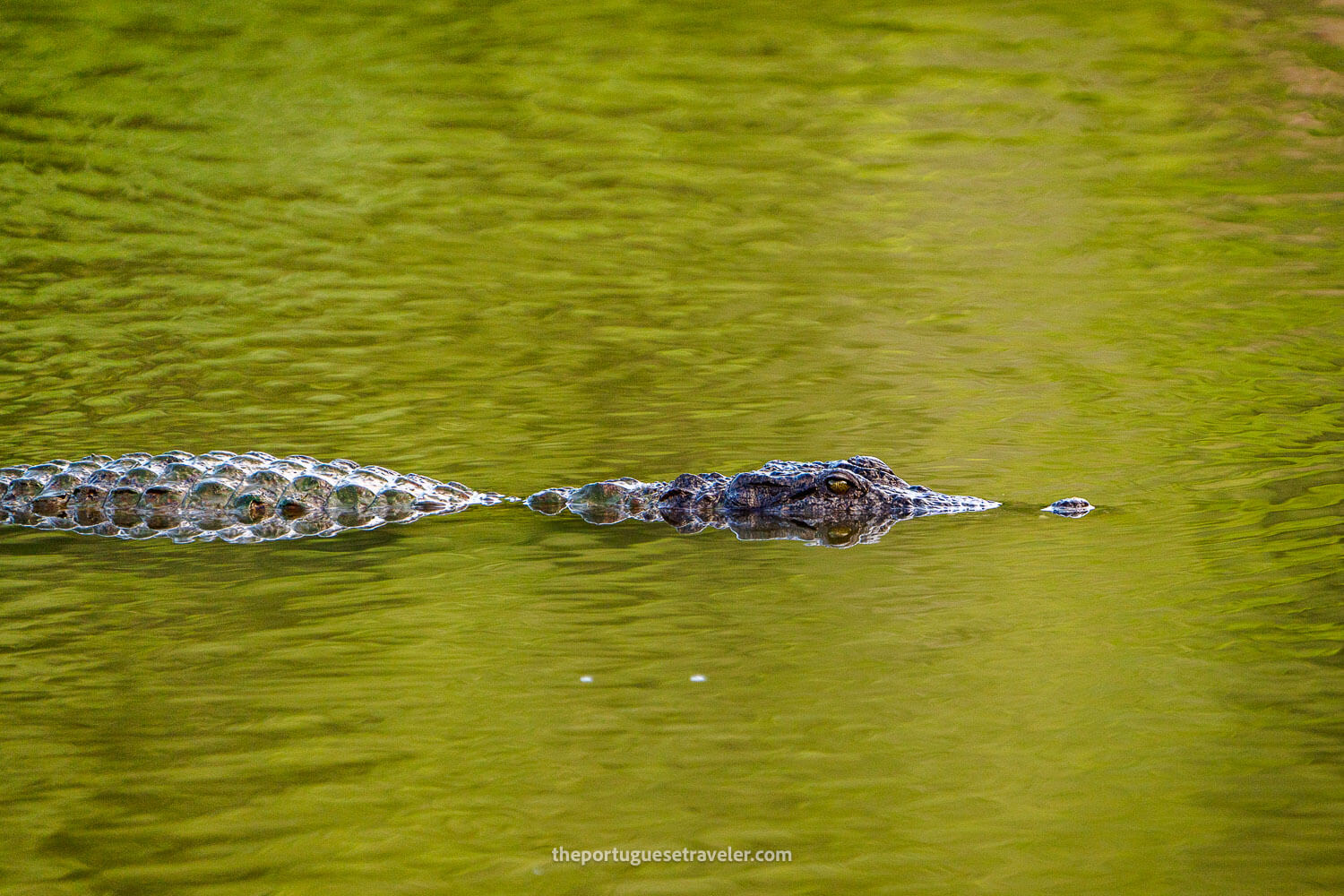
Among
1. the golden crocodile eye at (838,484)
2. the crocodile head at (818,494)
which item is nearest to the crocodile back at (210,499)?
the crocodile head at (818,494)

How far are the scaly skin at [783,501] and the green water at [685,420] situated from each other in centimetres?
16

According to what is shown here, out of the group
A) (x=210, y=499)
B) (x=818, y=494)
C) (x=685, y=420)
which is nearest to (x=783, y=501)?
(x=818, y=494)

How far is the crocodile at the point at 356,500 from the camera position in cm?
631

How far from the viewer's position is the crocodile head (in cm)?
631

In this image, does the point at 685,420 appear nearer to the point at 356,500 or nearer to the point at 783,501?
the point at 783,501

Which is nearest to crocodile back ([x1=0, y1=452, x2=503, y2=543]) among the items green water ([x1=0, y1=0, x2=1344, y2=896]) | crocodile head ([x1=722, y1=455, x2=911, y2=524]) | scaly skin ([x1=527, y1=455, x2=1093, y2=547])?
green water ([x1=0, y1=0, x2=1344, y2=896])

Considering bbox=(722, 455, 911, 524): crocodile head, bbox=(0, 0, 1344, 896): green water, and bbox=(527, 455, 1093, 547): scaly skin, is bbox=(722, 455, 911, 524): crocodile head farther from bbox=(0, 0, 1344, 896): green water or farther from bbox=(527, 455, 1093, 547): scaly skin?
bbox=(0, 0, 1344, 896): green water

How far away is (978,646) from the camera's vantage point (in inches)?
183

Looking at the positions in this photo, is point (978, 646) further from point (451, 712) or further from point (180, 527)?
point (180, 527)

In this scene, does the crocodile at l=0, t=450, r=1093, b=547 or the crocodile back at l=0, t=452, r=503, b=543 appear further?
the crocodile back at l=0, t=452, r=503, b=543

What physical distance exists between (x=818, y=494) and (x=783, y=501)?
0.48 feet

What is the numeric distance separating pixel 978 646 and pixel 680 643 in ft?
2.96

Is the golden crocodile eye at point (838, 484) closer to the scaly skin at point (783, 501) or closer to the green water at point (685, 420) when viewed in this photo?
the scaly skin at point (783, 501)

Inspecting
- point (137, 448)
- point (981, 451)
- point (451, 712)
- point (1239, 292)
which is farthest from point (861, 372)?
point (451, 712)
